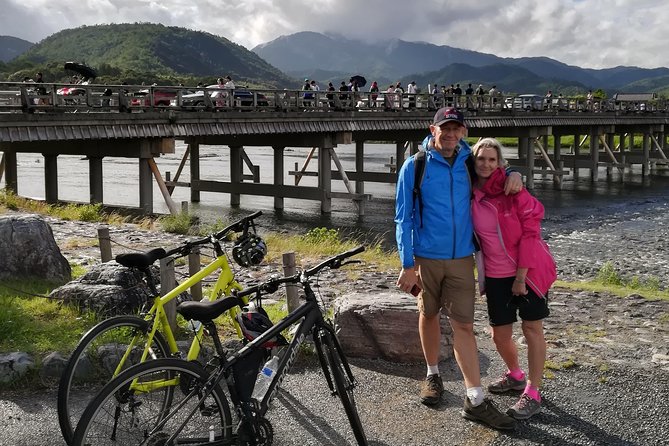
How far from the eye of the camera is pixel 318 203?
3222 cm

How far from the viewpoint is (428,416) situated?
209 inches

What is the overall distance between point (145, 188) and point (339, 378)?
58.8ft

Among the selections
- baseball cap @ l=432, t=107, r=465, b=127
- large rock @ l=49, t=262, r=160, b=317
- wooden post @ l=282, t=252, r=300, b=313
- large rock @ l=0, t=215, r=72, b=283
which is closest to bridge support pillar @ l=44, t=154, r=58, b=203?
large rock @ l=0, t=215, r=72, b=283

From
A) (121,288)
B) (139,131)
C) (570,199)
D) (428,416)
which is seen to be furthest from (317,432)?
(570,199)

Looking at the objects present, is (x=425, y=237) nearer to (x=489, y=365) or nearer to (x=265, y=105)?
(x=489, y=365)

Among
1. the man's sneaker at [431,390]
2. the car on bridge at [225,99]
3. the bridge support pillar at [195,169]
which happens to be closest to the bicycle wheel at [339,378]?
the man's sneaker at [431,390]

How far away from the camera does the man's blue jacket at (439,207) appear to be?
17.0 feet

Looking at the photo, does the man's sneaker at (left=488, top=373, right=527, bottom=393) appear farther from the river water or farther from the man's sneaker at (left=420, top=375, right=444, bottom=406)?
the river water

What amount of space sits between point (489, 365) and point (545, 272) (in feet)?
4.89

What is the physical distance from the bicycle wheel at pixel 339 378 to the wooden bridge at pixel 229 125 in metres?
15.1

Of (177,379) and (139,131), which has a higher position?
(139,131)

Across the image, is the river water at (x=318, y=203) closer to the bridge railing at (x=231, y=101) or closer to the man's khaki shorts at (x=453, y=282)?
the bridge railing at (x=231, y=101)

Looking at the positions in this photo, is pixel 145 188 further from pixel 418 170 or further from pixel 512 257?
pixel 512 257

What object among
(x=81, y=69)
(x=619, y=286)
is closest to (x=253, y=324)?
(x=619, y=286)
